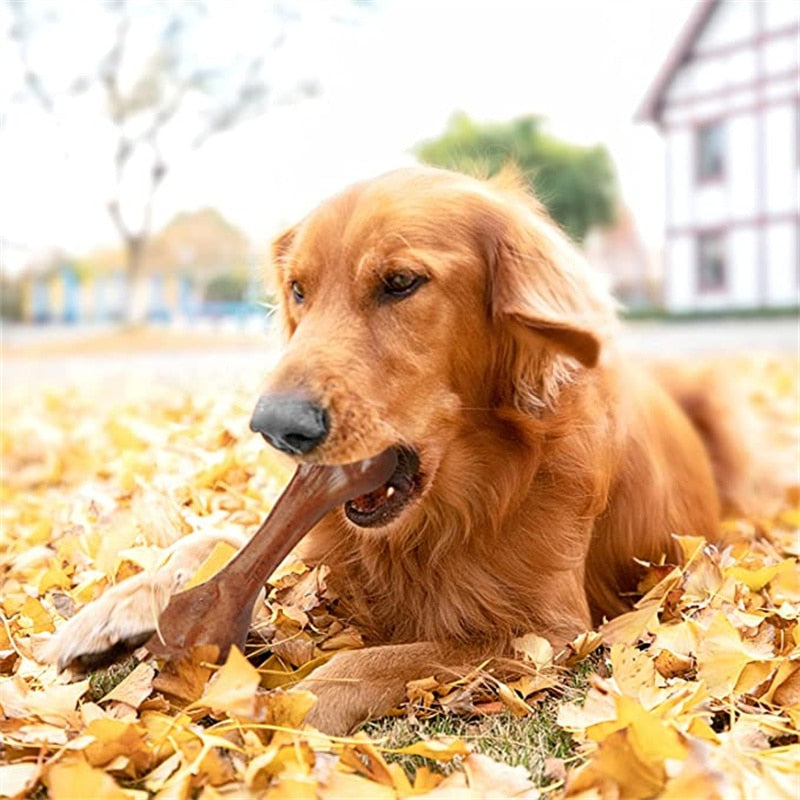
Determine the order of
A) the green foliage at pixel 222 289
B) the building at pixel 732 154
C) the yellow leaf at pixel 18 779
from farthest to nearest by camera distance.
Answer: the green foliage at pixel 222 289
the building at pixel 732 154
the yellow leaf at pixel 18 779

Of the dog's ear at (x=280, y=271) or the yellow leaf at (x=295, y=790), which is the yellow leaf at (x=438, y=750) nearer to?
the yellow leaf at (x=295, y=790)

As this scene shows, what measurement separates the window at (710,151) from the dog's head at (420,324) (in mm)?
23116

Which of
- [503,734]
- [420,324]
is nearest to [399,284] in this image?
[420,324]

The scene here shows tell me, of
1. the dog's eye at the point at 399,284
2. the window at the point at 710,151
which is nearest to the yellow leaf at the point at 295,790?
the dog's eye at the point at 399,284

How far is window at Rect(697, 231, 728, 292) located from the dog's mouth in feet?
76.2

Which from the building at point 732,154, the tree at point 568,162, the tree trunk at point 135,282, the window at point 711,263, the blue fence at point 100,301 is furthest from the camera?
the tree at point 568,162

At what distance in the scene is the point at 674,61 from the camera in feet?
81.7

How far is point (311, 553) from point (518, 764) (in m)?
0.88

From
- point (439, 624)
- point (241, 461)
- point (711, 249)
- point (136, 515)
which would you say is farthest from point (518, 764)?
point (711, 249)

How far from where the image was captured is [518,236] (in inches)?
96.0

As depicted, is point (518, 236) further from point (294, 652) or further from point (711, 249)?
point (711, 249)

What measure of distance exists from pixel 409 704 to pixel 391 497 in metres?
0.43

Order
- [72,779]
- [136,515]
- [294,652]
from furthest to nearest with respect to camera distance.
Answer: [136,515], [294,652], [72,779]

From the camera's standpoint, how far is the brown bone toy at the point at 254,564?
6.81ft
